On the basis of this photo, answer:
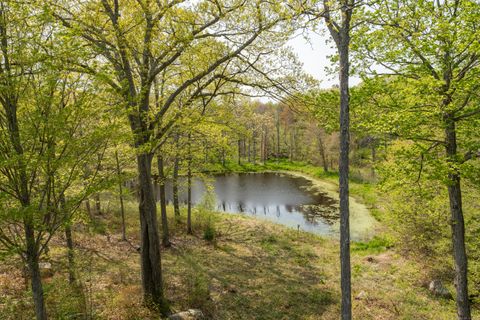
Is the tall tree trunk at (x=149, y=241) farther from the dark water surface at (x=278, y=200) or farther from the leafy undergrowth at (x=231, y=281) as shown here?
the dark water surface at (x=278, y=200)

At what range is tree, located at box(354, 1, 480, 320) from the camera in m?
6.82

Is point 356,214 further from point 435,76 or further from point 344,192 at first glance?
point 344,192

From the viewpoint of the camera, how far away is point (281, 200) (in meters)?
28.2

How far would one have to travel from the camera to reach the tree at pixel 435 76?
269 inches

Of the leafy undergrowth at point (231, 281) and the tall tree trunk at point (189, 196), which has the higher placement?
the tall tree trunk at point (189, 196)

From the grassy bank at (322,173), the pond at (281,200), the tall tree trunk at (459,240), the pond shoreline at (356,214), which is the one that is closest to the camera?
the tall tree trunk at (459,240)

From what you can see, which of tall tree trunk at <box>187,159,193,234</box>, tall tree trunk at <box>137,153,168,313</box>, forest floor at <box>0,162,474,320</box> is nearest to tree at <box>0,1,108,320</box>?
forest floor at <box>0,162,474,320</box>

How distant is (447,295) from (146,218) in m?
10.5

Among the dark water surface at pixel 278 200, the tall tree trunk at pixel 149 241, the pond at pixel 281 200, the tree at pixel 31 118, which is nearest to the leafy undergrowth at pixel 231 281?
the tall tree trunk at pixel 149 241

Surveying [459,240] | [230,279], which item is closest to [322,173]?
[230,279]

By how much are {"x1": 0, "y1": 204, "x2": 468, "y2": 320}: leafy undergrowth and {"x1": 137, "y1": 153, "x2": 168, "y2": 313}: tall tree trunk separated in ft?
1.29

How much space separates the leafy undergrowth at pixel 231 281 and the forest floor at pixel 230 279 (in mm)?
30

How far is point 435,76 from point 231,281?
8833 mm

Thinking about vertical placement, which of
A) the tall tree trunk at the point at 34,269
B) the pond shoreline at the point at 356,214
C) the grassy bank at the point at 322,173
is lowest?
the pond shoreline at the point at 356,214
